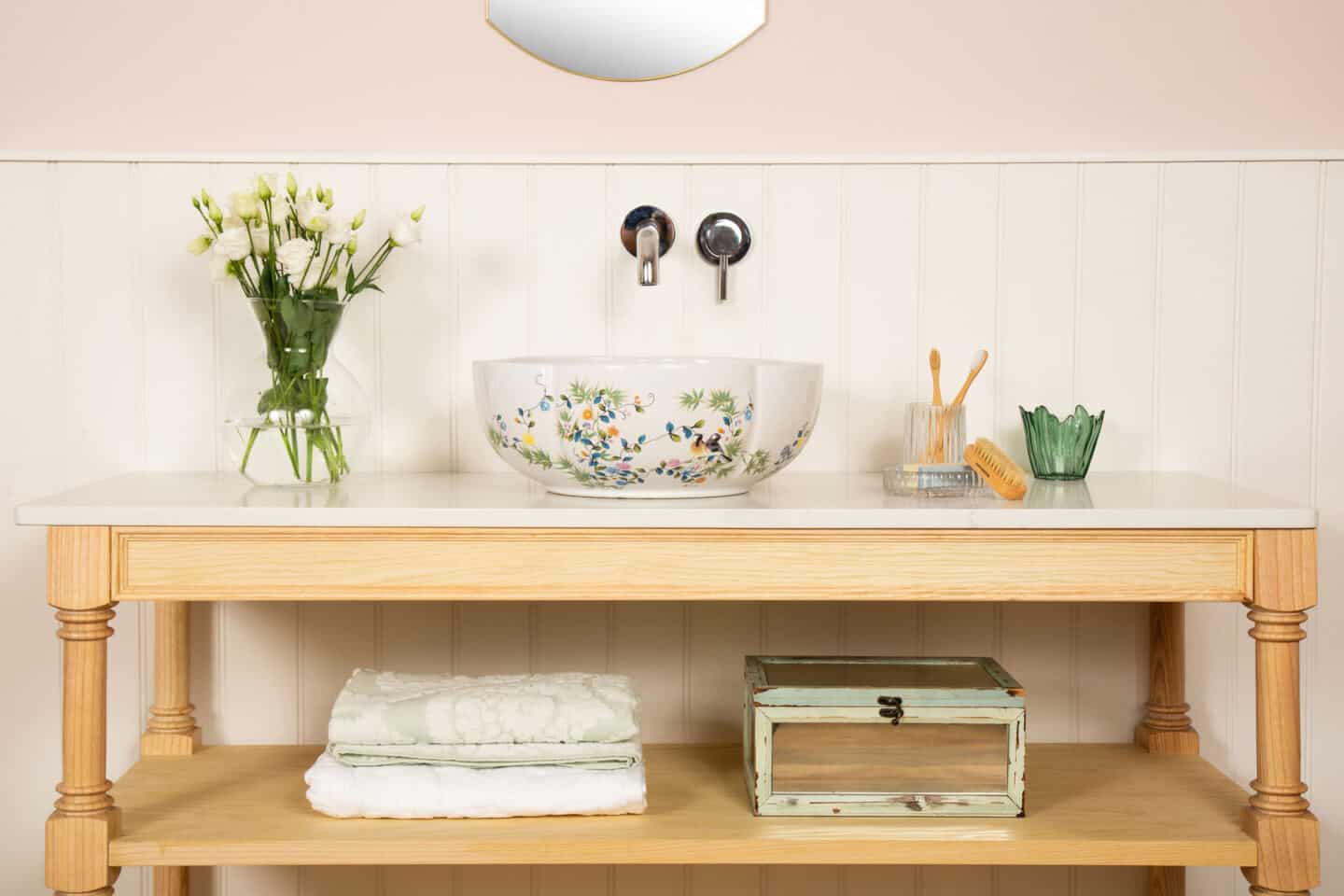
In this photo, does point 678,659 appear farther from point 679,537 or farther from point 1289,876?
point 1289,876

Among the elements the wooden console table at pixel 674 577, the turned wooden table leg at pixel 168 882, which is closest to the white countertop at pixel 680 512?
the wooden console table at pixel 674 577

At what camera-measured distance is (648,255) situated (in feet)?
4.89

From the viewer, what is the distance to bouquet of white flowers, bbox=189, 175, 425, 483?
138cm

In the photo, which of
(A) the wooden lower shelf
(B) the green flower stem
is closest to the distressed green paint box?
(A) the wooden lower shelf

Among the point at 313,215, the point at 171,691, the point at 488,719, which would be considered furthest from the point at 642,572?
the point at 171,691

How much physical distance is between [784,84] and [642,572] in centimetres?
74

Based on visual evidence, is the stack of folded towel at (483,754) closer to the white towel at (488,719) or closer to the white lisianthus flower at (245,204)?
the white towel at (488,719)

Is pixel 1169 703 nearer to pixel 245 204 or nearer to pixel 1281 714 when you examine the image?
pixel 1281 714

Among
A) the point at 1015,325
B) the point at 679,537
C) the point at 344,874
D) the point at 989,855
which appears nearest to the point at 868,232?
the point at 1015,325

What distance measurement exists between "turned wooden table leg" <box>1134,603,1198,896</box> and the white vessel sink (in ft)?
2.06

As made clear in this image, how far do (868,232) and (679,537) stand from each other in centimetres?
59

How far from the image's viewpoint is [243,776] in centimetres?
146

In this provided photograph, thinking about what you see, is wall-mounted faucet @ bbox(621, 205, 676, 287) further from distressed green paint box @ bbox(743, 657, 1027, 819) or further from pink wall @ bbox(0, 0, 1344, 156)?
distressed green paint box @ bbox(743, 657, 1027, 819)

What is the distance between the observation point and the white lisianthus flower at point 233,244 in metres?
1.36
